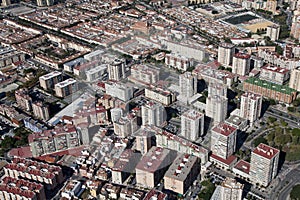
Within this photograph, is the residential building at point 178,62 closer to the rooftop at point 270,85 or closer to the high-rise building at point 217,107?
the rooftop at point 270,85

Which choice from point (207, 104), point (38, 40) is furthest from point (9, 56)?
point (207, 104)

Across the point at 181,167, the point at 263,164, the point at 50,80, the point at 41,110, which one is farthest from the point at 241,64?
the point at 41,110

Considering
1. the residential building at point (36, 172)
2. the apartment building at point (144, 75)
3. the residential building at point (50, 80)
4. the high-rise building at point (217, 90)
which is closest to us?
the residential building at point (36, 172)

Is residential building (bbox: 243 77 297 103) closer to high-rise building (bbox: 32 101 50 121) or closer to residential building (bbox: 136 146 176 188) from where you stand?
residential building (bbox: 136 146 176 188)

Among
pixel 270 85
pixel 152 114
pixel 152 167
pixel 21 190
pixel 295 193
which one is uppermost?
pixel 152 114

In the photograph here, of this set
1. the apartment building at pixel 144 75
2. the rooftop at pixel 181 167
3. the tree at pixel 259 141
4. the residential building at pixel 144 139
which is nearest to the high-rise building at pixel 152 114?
the residential building at pixel 144 139

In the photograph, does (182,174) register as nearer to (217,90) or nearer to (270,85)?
(217,90)

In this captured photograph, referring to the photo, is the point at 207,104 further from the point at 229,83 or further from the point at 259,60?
the point at 259,60
